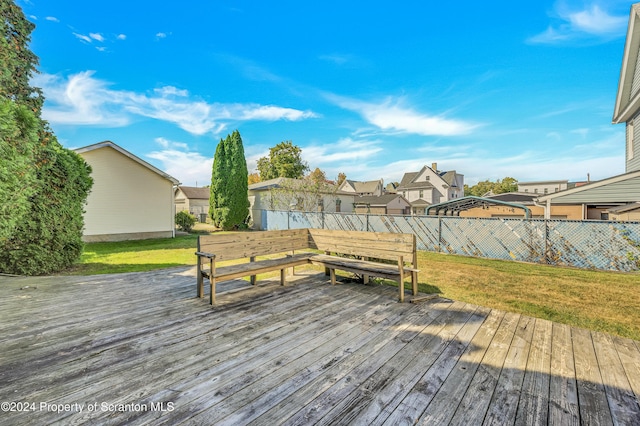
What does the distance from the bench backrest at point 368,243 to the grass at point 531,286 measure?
1.13 m

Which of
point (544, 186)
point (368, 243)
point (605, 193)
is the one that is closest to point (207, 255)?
point (368, 243)

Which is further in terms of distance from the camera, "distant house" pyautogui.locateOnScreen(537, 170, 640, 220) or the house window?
the house window

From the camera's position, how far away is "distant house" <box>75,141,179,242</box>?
13.3 metres

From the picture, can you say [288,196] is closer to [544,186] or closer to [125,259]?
[125,259]

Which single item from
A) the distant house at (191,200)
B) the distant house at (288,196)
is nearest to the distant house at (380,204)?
the distant house at (288,196)

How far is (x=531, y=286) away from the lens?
5.75 metres

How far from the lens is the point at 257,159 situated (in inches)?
1794

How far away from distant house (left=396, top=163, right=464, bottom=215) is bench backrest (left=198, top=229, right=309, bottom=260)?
3621 cm

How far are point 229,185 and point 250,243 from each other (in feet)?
55.6

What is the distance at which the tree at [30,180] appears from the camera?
560 cm

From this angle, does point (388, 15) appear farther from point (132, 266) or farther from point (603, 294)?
point (132, 266)

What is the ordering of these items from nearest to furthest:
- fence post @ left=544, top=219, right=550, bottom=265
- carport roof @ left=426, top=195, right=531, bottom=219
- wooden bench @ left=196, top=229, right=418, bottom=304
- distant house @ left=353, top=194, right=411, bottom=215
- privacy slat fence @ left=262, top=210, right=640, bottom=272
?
wooden bench @ left=196, top=229, right=418, bottom=304 < privacy slat fence @ left=262, top=210, right=640, bottom=272 < fence post @ left=544, top=219, right=550, bottom=265 < carport roof @ left=426, top=195, right=531, bottom=219 < distant house @ left=353, top=194, right=411, bottom=215

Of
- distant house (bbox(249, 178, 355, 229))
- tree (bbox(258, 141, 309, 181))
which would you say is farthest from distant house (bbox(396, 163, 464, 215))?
distant house (bbox(249, 178, 355, 229))

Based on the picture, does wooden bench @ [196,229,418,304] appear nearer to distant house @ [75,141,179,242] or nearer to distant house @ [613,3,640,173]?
distant house @ [613,3,640,173]
